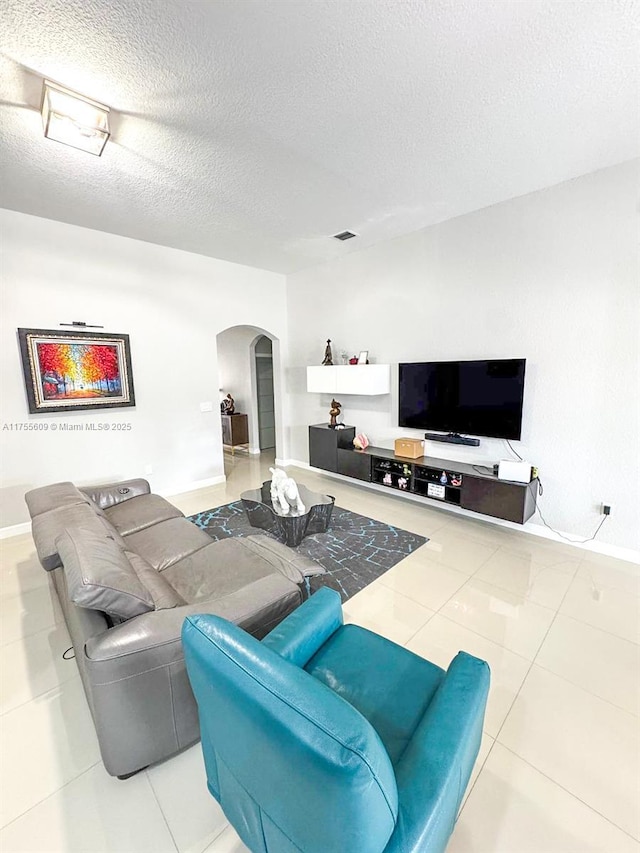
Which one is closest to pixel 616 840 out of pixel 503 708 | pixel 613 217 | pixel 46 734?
pixel 503 708

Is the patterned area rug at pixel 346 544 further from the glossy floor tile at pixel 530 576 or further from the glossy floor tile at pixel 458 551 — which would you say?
the glossy floor tile at pixel 530 576

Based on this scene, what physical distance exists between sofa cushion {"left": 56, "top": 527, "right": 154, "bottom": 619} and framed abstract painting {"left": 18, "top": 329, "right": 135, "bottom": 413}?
2.80m

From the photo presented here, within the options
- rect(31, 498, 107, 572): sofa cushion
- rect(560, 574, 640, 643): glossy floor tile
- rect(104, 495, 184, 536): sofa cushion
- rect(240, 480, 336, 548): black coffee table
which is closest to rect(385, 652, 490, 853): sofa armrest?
rect(31, 498, 107, 572): sofa cushion

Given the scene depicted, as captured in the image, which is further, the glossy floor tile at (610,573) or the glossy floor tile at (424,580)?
the glossy floor tile at (610,573)

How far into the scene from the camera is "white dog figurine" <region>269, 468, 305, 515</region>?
3.25 m

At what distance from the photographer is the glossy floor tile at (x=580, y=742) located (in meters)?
1.40

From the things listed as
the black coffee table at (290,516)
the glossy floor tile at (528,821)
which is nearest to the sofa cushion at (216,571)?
the black coffee table at (290,516)

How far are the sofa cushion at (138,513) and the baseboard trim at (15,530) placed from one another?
1.33 meters

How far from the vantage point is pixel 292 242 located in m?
4.39

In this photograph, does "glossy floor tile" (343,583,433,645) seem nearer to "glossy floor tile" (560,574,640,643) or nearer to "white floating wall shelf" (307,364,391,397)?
"glossy floor tile" (560,574,640,643)

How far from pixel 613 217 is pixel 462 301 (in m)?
1.31

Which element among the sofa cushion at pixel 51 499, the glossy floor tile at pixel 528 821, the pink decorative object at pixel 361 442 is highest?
the sofa cushion at pixel 51 499

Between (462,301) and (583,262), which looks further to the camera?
(462,301)

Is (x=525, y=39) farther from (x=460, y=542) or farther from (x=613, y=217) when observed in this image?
(x=460, y=542)
